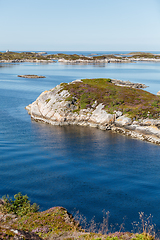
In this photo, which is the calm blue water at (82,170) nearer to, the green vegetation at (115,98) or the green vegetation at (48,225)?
the green vegetation at (48,225)

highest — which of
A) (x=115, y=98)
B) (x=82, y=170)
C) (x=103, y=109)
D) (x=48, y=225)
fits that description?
(x=115, y=98)

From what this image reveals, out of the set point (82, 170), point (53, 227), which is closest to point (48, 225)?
point (53, 227)

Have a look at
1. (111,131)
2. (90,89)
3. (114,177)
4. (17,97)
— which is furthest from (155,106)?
(17,97)

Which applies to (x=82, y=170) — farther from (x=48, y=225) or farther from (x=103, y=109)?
(x=103, y=109)

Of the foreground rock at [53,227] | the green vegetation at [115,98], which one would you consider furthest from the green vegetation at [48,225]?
the green vegetation at [115,98]

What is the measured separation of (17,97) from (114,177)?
7575 cm

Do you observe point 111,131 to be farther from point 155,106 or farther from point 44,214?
point 44,214

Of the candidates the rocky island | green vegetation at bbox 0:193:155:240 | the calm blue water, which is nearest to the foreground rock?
green vegetation at bbox 0:193:155:240

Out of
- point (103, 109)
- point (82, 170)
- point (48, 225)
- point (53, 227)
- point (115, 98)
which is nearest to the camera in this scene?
point (53, 227)

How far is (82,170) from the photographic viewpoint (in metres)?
38.4

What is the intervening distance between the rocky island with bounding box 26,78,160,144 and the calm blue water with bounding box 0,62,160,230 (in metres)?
5.08

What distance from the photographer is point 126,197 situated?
30641mm

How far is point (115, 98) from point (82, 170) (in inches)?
1567

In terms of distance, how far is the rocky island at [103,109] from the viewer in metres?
60.3
